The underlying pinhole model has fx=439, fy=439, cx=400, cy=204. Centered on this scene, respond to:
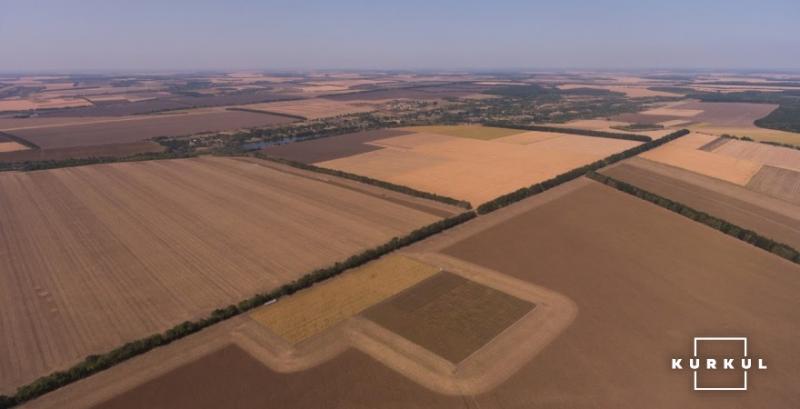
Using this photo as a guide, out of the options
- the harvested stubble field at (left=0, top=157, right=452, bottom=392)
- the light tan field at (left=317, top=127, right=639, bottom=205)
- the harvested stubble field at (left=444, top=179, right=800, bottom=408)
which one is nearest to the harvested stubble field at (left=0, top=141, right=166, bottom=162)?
the harvested stubble field at (left=0, top=157, right=452, bottom=392)

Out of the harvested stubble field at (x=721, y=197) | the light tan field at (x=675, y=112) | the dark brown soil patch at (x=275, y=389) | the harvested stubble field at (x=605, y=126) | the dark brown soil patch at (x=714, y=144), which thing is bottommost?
the dark brown soil patch at (x=275, y=389)

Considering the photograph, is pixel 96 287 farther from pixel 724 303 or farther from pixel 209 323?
pixel 724 303

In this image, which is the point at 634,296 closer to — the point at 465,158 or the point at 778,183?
the point at 778,183

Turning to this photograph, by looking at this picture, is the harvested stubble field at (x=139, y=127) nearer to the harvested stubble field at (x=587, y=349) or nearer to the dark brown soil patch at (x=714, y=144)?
the harvested stubble field at (x=587, y=349)

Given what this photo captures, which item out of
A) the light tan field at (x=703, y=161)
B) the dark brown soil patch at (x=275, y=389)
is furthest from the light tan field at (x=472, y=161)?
the dark brown soil patch at (x=275, y=389)

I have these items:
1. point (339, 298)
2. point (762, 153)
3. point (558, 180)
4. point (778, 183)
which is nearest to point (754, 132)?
point (762, 153)

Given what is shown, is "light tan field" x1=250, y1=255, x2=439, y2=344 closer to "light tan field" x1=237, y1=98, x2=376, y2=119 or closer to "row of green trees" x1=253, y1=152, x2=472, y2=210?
"row of green trees" x1=253, y1=152, x2=472, y2=210

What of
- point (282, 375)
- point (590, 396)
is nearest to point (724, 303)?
point (590, 396)
